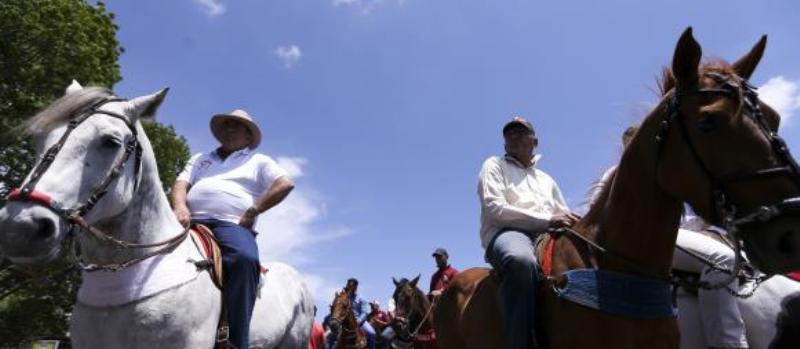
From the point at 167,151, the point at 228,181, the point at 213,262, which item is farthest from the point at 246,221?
the point at 167,151

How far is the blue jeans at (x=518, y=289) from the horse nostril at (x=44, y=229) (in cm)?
283

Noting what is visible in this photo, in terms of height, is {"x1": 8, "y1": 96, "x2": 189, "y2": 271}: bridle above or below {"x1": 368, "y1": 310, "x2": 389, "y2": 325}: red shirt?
above

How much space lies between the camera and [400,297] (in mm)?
17156

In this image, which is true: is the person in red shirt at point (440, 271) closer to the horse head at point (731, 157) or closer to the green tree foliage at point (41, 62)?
the green tree foliage at point (41, 62)

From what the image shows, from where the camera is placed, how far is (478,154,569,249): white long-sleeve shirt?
4.84m

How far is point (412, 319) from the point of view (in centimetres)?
1598

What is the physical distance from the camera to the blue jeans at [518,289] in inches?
157

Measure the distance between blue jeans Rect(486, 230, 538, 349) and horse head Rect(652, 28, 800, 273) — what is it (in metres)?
1.10

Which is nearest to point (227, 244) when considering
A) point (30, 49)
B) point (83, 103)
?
point (83, 103)

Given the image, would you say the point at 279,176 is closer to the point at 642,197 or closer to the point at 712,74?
the point at 642,197

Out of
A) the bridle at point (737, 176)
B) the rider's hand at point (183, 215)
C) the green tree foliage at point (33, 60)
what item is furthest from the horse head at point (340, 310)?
the bridle at point (737, 176)

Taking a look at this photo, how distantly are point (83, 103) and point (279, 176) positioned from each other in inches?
85.5

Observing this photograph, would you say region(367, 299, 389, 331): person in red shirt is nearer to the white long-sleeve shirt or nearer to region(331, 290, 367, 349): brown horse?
region(331, 290, 367, 349): brown horse

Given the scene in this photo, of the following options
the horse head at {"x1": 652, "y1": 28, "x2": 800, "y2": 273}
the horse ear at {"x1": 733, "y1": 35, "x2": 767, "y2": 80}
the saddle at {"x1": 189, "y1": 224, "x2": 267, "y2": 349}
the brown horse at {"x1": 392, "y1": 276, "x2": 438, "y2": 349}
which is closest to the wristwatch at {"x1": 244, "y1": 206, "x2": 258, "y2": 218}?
the saddle at {"x1": 189, "y1": 224, "x2": 267, "y2": 349}
